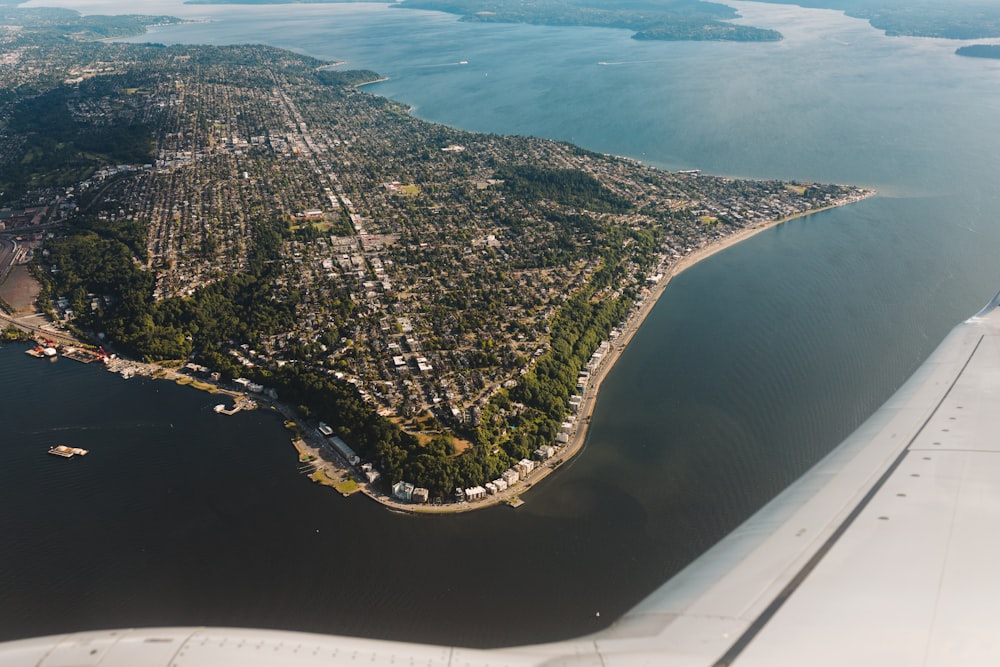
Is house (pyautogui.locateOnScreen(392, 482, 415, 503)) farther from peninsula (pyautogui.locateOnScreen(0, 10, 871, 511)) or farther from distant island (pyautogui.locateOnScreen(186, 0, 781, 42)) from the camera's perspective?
distant island (pyautogui.locateOnScreen(186, 0, 781, 42))

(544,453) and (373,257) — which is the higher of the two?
(373,257)

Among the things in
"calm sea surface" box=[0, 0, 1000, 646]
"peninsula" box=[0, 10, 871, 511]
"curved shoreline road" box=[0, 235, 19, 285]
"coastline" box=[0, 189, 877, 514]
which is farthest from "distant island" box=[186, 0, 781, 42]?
"curved shoreline road" box=[0, 235, 19, 285]

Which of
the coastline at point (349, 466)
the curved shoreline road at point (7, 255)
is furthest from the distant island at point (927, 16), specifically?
the curved shoreline road at point (7, 255)

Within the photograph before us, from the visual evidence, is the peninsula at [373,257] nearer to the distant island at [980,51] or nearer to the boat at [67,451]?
the boat at [67,451]

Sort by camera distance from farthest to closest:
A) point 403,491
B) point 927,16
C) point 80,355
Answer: point 927,16, point 80,355, point 403,491

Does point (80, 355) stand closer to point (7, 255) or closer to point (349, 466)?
point (7, 255)

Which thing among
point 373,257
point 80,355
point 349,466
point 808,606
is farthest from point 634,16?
point 808,606

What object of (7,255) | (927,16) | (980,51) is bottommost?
(7,255)
